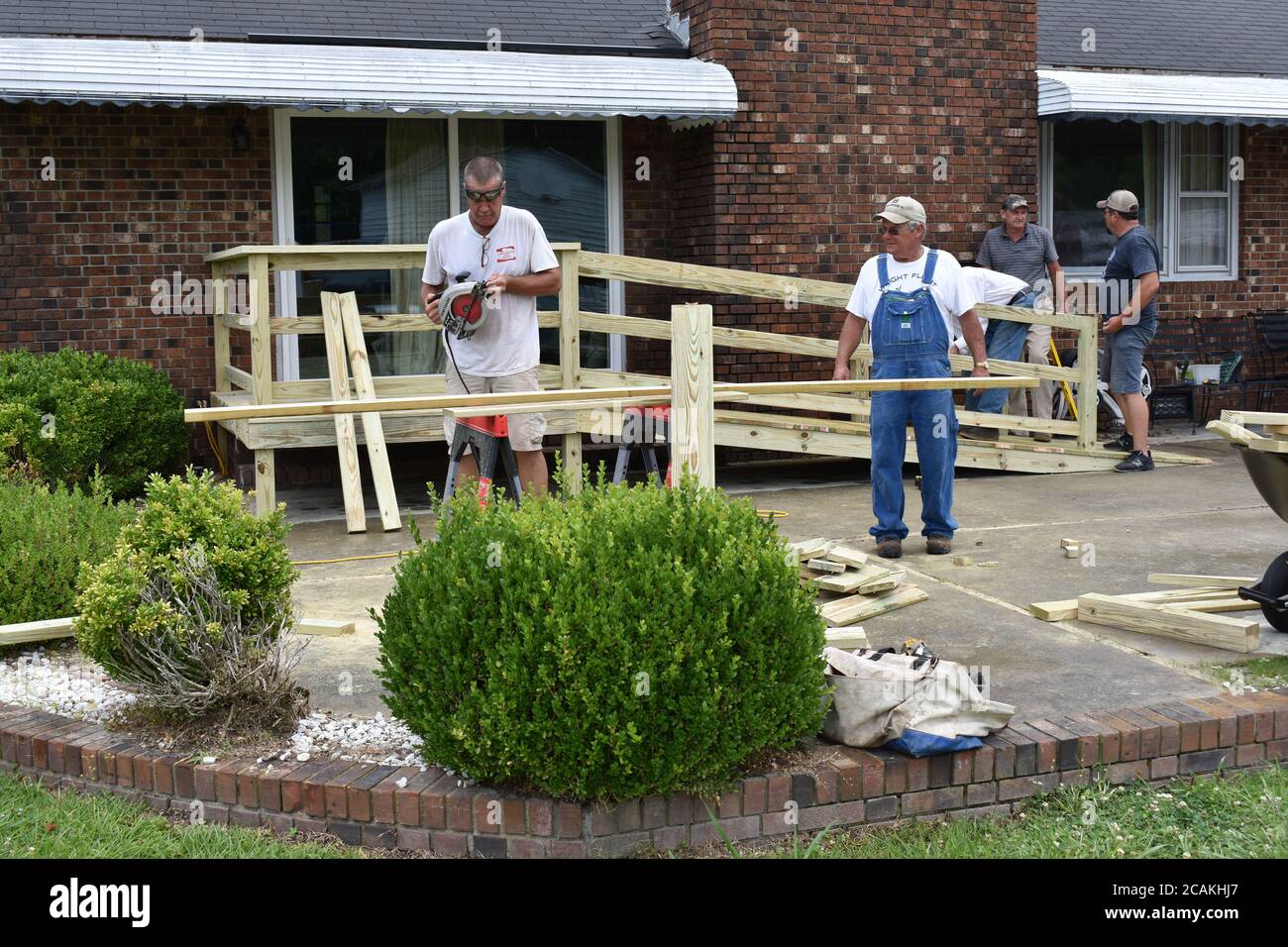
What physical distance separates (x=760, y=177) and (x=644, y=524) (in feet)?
22.8

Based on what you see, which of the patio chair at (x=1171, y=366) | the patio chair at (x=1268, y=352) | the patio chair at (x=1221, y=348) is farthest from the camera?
the patio chair at (x=1268, y=352)

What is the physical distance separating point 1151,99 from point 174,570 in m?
9.46

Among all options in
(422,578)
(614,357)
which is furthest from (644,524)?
(614,357)

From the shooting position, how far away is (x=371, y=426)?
8.70 m

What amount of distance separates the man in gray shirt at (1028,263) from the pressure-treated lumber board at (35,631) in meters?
7.58

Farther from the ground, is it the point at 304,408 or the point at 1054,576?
the point at 304,408

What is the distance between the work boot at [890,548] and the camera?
7.33m

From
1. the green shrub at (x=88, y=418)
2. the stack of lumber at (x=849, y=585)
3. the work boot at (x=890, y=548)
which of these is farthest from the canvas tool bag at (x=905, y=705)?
the green shrub at (x=88, y=418)

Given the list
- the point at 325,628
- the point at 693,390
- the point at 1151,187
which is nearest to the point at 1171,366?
the point at 1151,187

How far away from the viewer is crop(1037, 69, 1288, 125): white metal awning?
11.4m

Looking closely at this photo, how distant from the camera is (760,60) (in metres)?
10.7

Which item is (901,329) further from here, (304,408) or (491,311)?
(304,408)

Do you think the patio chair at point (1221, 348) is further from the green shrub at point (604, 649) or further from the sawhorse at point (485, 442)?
the green shrub at point (604, 649)

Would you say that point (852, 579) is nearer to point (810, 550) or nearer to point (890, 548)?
point (810, 550)
